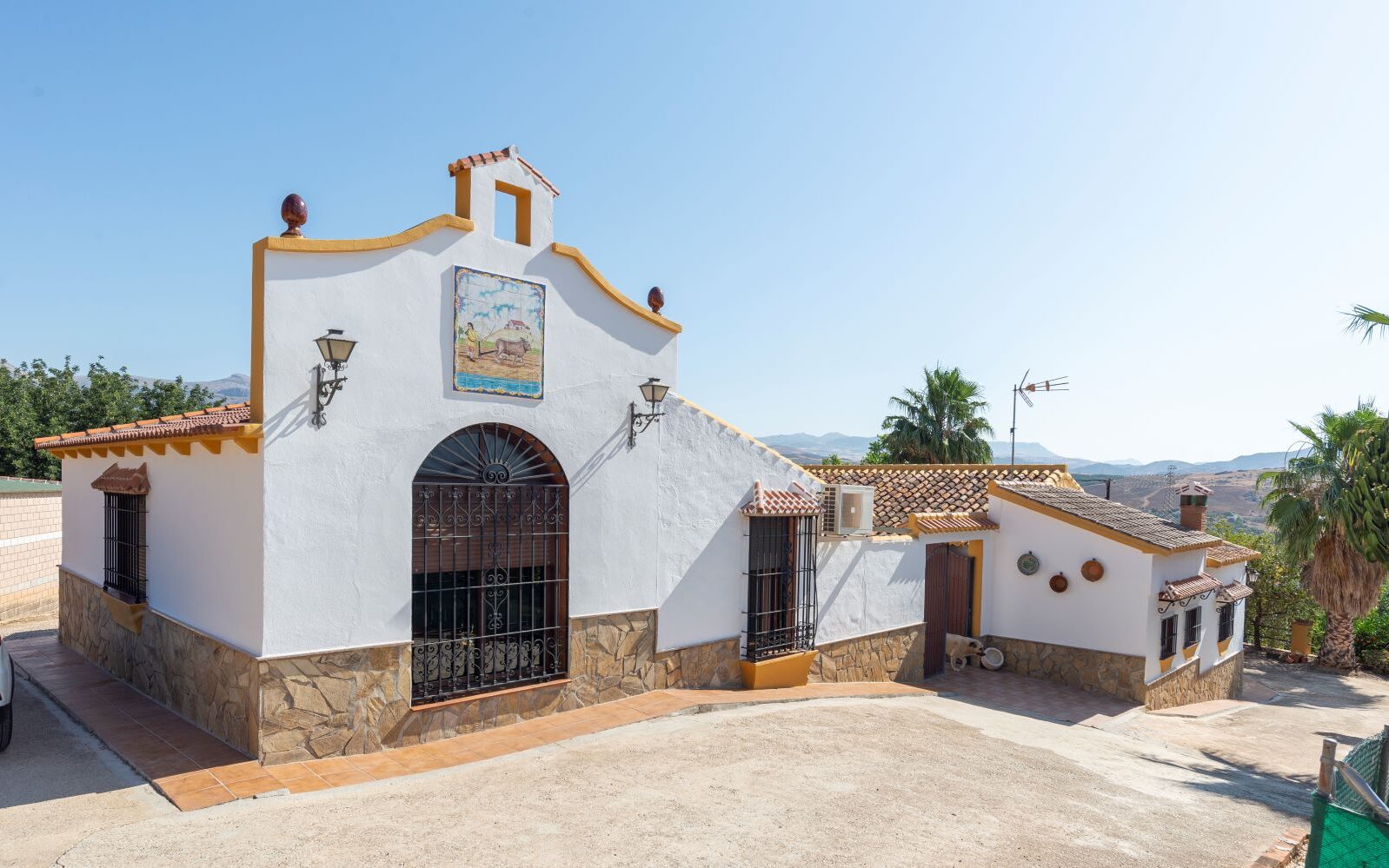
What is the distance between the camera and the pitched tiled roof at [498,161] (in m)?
8.60

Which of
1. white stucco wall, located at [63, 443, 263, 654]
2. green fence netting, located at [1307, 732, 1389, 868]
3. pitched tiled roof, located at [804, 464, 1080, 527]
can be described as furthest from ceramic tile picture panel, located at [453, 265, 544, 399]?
pitched tiled roof, located at [804, 464, 1080, 527]

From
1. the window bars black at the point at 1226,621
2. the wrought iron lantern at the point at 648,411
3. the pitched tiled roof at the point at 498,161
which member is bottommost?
the window bars black at the point at 1226,621

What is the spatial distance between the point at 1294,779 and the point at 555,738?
10205 millimetres

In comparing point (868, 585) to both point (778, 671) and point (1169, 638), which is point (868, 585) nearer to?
point (778, 671)

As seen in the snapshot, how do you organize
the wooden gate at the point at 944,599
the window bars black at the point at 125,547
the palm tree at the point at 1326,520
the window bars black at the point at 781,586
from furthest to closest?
the palm tree at the point at 1326,520
the wooden gate at the point at 944,599
the window bars black at the point at 781,586
the window bars black at the point at 125,547

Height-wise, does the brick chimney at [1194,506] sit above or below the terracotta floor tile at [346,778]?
above

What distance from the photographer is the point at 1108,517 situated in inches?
608

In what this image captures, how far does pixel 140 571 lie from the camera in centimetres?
974

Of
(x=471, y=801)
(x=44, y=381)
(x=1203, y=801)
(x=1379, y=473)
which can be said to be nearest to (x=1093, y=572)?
(x=1203, y=801)

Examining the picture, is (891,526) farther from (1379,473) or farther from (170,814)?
(170,814)

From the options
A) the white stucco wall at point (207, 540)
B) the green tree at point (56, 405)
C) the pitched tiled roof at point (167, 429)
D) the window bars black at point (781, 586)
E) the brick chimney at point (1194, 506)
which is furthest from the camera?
the green tree at point (56, 405)

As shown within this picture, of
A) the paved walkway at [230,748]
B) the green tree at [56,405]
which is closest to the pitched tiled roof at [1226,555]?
the paved walkway at [230,748]

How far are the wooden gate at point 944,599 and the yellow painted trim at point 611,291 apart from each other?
286 inches

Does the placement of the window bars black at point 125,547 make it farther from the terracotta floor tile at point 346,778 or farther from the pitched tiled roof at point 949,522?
the pitched tiled roof at point 949,522
